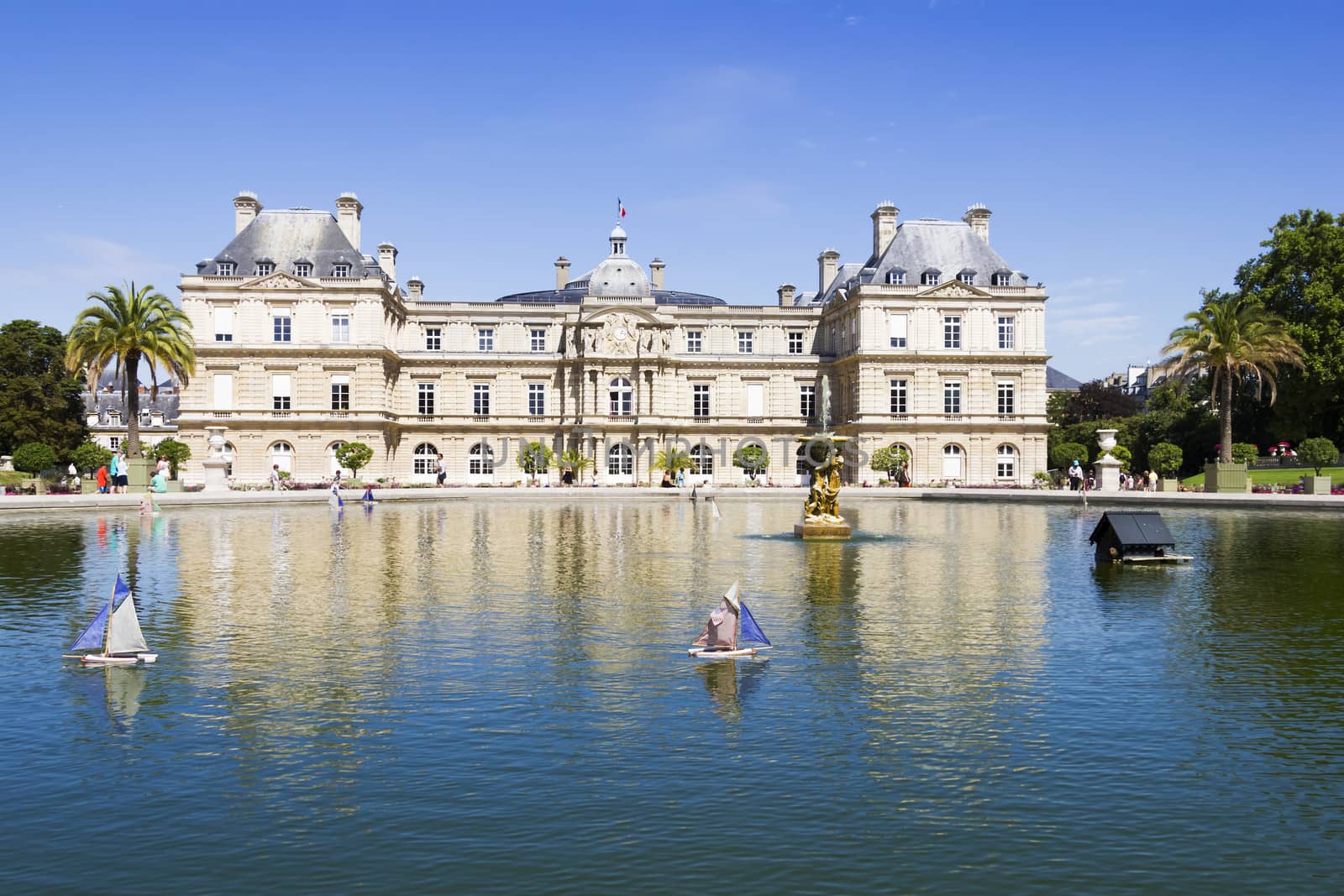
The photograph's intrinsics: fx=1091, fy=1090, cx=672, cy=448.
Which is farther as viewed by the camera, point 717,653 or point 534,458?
point 534,458

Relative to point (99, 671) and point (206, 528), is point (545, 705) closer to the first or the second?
point (99, 671)

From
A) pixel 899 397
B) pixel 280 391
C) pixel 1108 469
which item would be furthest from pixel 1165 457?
pixel 280 391

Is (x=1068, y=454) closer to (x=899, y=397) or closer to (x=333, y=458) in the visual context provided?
(x=899, y=397)

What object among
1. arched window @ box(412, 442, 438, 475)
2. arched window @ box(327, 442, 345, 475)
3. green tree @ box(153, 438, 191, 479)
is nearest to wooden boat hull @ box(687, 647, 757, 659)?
green tree @ box(153, 438, 191, 479)

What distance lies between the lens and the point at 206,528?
35.7 metres

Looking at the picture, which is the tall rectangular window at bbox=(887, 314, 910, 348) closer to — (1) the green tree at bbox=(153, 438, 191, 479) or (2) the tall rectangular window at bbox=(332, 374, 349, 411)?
(2) the tall rectangular window at bbox=(332, 374, 349, 411)

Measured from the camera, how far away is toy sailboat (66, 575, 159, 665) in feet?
47.9

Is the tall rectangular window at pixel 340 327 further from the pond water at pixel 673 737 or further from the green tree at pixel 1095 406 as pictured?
the green tree at pixel 1095 406

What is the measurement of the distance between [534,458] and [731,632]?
6087cm

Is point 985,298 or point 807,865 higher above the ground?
point 985,298

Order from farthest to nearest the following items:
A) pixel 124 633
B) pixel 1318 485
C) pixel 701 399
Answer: pixel 701 399 → pixel 1318 485 → pixel 124 633

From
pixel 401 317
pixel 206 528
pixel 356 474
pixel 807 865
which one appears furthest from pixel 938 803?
pixel 401 317

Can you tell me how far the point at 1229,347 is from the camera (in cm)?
5669

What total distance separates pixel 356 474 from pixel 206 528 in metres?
37.1
